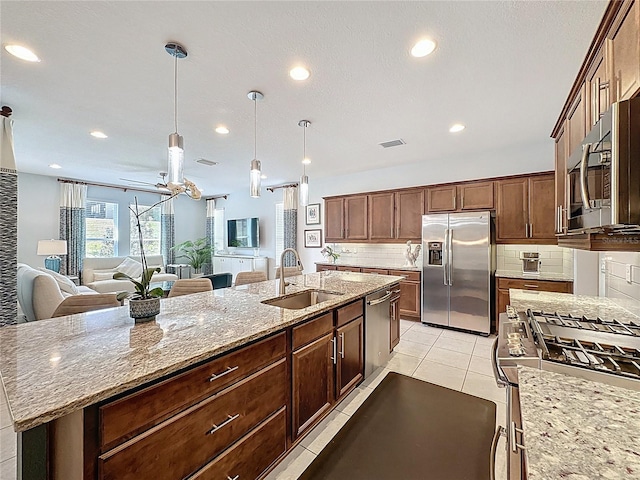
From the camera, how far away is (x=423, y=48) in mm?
1991

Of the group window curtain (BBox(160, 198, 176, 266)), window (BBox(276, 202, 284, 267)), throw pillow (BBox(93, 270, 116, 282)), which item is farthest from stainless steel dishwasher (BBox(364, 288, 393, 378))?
window curtain (BBox(160, 198, 176, 266))

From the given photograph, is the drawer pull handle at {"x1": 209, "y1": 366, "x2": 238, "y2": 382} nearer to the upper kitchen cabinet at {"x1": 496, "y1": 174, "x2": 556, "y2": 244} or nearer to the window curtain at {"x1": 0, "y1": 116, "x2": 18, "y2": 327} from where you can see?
the window curtain at {"x1": 0, "y1": 116, "x2": 18, "y2": 327}

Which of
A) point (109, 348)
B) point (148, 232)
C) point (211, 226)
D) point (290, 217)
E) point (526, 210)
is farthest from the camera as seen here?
point (211, 226)

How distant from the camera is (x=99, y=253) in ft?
22.3

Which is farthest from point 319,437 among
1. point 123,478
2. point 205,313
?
point 123,478

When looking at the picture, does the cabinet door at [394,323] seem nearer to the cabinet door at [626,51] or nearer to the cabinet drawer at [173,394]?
the cabinet drawer at [173,394]

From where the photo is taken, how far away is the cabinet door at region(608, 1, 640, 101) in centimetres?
106

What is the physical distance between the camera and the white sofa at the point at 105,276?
18.8ft

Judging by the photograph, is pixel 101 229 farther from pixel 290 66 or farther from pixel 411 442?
pixel 411 442

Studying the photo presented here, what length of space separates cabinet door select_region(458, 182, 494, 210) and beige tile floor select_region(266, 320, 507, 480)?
1905 millimetres

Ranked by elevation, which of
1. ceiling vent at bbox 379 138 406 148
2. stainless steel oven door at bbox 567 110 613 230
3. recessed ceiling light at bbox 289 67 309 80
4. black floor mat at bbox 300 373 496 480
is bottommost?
black floor mat at bbox 300 373 496 480

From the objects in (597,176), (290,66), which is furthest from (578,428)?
(290,66)

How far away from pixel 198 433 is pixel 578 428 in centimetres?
134

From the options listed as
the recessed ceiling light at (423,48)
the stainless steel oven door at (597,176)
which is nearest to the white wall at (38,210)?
the recessed ceiling light at (423,48)
